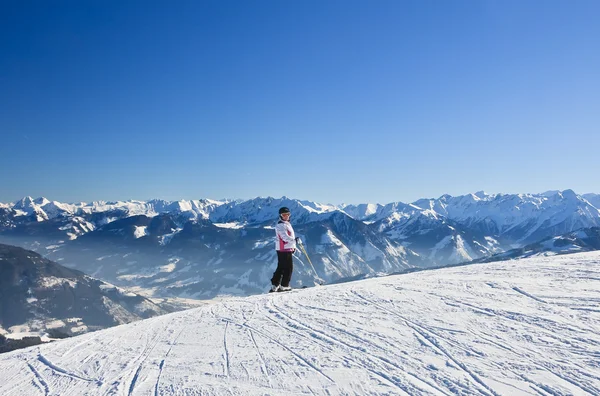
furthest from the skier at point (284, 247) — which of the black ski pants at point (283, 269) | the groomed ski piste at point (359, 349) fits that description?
the groomed ski piste at point (359, 349)

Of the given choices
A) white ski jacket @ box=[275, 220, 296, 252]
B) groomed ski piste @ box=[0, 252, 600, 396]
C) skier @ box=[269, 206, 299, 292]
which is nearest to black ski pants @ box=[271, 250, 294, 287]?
skier @ box=[269, 206, 299, 292]

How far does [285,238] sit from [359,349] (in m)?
7.23

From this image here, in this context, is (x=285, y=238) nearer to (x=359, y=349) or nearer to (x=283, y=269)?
(x=283, y=269)

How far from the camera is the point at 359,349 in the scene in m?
6.76

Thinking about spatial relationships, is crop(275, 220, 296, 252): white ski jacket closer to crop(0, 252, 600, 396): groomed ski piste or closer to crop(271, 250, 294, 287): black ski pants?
crop(271, 250, 294, 287): black ski pants

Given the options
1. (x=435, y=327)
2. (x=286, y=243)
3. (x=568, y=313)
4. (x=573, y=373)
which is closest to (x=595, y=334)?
(x=568, y=313)

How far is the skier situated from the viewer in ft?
45.0

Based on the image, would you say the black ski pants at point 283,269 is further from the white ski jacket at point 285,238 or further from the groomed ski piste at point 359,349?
the groomed ski piste at point 359,349

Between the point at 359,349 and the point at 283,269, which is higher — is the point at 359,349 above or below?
below

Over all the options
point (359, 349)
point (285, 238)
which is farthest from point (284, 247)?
point (359, 349)

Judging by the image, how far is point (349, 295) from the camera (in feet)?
36.5

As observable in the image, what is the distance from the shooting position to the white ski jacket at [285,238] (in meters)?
13.7

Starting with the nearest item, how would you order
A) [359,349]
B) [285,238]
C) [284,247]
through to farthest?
[359,349] < [285,238] < [284,247]

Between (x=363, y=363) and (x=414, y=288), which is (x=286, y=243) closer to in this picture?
(x=414, y=288)
